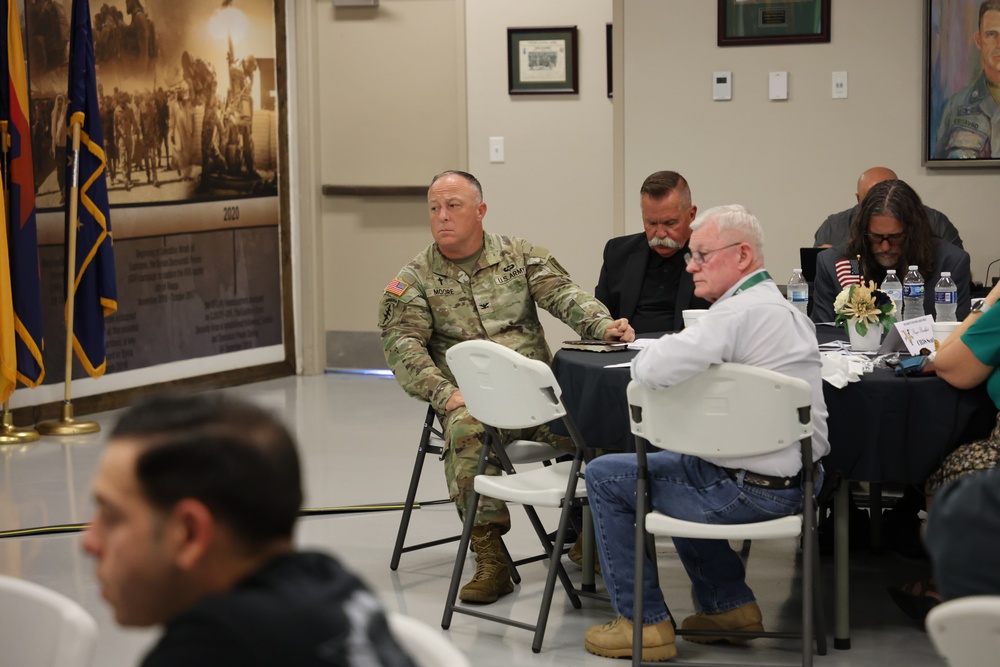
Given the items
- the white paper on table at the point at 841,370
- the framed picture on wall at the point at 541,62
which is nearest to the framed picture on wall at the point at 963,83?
the framed picture on wall at the point at 541,62

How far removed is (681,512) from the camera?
3.21 metres

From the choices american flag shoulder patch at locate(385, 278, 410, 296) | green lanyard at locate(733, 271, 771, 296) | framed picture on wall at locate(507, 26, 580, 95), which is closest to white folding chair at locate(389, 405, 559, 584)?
american flag shoulder patch at locate(385, 278, 410, 296)

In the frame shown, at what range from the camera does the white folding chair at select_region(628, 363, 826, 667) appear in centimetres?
303

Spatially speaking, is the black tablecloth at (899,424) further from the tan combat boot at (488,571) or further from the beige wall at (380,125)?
the beige wall at (380,125)

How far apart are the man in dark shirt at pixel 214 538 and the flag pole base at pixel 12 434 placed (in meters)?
5.46

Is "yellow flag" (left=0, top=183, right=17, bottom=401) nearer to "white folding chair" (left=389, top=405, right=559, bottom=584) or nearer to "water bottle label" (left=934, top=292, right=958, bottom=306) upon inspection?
"white folding chair" (left=389, top=405, right=559, bottom=584)

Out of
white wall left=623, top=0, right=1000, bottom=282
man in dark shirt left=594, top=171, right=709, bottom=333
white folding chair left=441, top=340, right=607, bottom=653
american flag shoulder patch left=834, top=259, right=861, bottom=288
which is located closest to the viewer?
white folding chair left=441, top=340, right=607, bottom=653

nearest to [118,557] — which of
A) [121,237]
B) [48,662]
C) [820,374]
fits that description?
[48,662]

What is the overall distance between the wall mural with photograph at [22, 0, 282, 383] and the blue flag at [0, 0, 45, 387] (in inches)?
13.4

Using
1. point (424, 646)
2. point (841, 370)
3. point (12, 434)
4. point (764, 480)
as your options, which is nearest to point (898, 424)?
point (841, 370)

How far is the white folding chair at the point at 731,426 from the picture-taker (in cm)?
303

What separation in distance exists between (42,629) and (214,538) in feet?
1.60

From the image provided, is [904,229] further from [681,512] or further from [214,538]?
[214,538]

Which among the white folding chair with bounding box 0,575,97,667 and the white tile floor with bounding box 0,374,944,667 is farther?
the white tile floor with bounding box 0,374,944,667
